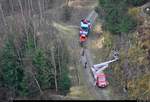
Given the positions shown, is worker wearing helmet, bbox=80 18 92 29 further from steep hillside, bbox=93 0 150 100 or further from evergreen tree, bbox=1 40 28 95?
evergreen tree, bbox=1 40 28 95

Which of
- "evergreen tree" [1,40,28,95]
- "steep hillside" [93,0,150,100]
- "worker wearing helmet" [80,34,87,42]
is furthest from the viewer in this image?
"worker wearing helmet" [80,34,87,42]

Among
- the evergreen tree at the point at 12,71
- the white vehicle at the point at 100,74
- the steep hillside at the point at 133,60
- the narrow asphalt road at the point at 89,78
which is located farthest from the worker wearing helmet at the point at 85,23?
the evergreen tree at the point at 12,71

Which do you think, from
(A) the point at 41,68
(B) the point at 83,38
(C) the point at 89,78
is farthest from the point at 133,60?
(B) the point at 83,38

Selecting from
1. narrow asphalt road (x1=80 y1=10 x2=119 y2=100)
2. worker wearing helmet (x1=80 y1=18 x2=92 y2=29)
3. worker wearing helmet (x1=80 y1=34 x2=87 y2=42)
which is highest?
worker wearing helmet (x1=80 y1=18 x2=92 y2=29)

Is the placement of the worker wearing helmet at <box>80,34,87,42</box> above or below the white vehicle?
above

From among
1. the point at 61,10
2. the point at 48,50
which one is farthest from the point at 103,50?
→ the point at 61,10

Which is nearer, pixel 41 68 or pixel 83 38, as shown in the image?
pixel 41 68

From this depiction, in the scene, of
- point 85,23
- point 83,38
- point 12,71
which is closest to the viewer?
Answer: point 12,71

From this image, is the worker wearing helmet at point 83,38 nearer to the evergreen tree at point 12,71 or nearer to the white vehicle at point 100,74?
the white vehicle at point 100,74

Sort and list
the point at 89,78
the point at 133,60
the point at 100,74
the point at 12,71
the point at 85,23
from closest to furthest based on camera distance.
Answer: the point at 133,60 → the point at 12,71 → the point at 100,74 → the point at 89,78 → the point at 85,23

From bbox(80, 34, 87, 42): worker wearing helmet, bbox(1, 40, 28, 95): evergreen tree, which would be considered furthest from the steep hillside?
bbox(1, 40, 28, 95): evergreen tree

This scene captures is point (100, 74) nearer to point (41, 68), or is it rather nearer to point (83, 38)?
point (41, 68)
